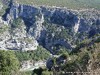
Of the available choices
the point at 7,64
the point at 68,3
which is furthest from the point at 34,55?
the point at 7,64

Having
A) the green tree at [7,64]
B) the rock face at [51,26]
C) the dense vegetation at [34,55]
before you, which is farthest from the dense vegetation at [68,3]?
the green tree at [7,64]

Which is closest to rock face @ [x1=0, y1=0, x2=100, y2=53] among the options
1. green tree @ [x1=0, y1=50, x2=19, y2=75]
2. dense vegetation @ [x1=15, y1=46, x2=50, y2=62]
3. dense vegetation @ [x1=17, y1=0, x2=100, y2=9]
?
dense vegetation @ [x1=15, y1=46, x2=50, y2=62]

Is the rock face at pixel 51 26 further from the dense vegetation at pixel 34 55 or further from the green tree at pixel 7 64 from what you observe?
the green tree at pixel 7 64

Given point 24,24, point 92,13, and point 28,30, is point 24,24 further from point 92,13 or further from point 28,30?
point 92,13

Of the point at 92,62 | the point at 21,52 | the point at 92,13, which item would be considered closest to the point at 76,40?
the point at 92,13

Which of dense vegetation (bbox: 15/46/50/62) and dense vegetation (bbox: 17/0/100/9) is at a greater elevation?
dense vegetation (bbox: 17/0/100/9)

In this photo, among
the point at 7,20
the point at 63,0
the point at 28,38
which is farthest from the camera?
the point at 63,0

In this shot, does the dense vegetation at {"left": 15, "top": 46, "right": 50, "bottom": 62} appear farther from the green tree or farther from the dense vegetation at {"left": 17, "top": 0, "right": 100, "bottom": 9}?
the green tree

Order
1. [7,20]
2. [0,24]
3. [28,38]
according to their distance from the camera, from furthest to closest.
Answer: [7,20], [0,24], [28,38]
